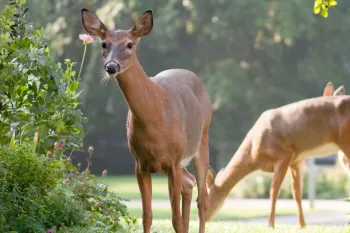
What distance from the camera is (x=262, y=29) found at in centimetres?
3444

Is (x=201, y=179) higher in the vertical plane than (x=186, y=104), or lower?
lower

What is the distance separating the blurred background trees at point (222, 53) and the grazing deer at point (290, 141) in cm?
1995

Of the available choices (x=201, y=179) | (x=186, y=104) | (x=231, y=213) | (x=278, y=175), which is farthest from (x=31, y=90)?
(x=231, y=213)

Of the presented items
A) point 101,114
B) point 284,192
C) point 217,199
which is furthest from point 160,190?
point 217,199

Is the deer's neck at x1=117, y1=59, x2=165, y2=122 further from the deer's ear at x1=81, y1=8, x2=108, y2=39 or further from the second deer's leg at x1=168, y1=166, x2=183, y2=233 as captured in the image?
the second deer's leg at x1=168, y1=166, x2=183, y2=233

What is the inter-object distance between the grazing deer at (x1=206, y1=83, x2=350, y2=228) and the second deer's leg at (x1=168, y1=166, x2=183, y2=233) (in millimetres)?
4205

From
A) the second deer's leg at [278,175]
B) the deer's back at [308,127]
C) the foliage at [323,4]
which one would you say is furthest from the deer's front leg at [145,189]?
the deer's back at [308,127]

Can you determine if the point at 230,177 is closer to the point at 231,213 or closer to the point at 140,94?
the point at 140,94

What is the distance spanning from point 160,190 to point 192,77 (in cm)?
1896

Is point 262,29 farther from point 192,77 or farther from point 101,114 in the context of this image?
point 192,77

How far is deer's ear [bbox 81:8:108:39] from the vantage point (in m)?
6.89

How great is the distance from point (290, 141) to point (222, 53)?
23.3m

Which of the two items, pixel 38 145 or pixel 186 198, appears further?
pixel 186 198

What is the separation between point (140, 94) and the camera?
7016 mm
